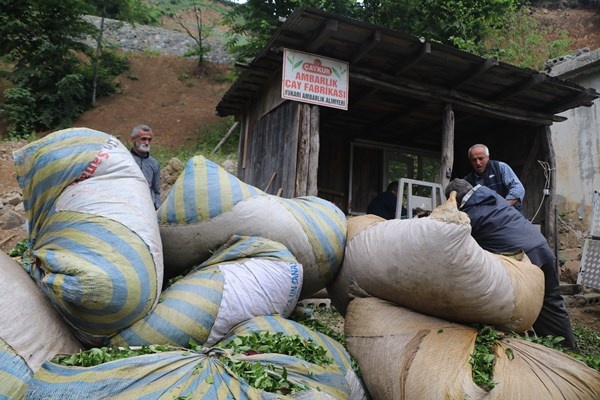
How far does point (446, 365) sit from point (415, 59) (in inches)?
170

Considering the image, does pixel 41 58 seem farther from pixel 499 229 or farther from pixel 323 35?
pixel 499 229

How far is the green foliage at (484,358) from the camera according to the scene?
155 centimetres

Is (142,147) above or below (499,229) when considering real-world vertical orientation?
above

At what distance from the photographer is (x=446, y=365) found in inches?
63.8

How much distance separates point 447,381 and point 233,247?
1076mm

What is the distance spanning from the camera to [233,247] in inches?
82.3

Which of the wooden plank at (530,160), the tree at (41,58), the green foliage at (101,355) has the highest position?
the tree at (41,58)

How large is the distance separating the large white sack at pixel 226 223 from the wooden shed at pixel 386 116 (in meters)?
2.69

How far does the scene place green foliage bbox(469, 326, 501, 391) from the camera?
1.55 meters

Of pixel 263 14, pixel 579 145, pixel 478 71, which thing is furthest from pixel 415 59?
pixel 263 14

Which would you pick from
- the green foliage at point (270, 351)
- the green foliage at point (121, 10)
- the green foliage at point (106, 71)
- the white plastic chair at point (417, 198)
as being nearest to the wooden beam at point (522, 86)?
the white plastic chair at point (417, 198)

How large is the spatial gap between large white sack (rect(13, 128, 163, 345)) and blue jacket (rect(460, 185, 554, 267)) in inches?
71.9

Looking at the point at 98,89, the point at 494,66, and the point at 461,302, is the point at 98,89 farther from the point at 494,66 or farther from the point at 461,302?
the point at 461,302

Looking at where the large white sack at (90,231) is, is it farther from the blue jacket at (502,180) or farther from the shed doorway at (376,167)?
the shed doorway at (376,167)
